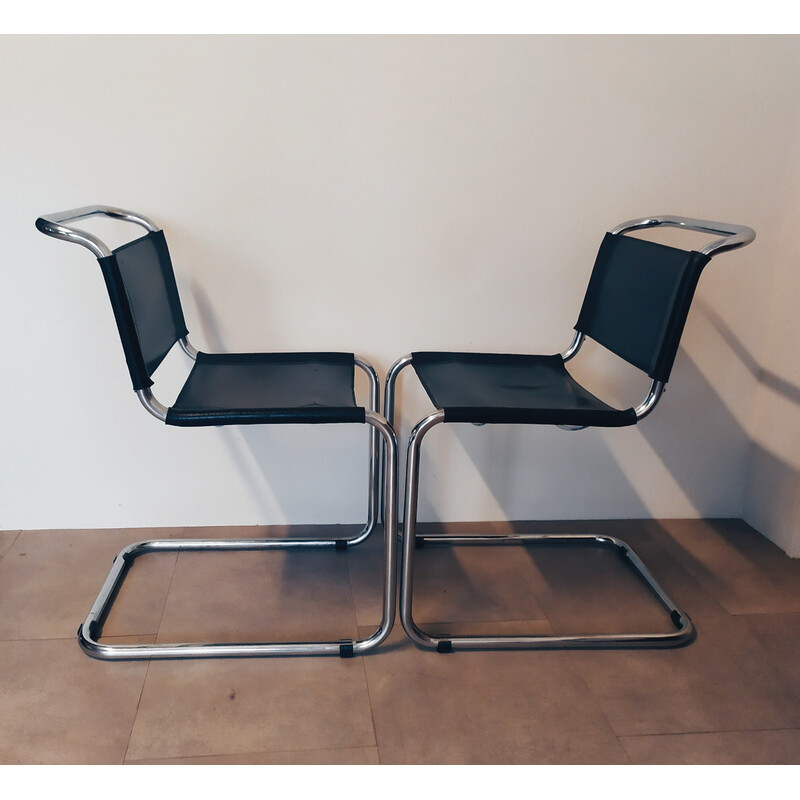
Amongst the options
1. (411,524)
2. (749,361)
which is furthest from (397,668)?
(749,361)

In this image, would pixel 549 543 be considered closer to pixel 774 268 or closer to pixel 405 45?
pixel 774 268

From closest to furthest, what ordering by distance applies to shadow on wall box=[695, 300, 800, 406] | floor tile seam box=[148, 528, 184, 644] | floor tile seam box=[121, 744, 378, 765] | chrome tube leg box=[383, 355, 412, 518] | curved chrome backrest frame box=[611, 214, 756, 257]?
floor tile seam box=[121, 744, 378, 765], curved chrome backrest frame box=[611, 214, 756, 257], floor tile seam box=[148, 528, 184, 644], chrome tube leg box=[383, 355, 412, 518], shadow on wall box=[695, 300, 800, 406]

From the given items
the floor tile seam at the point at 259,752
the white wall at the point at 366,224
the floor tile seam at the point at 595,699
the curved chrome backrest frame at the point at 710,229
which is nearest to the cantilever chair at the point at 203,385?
the white wall at the point at 366,224

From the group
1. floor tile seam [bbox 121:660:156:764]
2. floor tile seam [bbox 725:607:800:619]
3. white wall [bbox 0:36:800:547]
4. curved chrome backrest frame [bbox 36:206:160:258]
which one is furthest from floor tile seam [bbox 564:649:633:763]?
curved chrome backrest frame [bbox 36:206:160:258]

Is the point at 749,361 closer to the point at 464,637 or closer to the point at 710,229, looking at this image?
the point at 710,229

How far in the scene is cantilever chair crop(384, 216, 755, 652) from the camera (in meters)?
1.26

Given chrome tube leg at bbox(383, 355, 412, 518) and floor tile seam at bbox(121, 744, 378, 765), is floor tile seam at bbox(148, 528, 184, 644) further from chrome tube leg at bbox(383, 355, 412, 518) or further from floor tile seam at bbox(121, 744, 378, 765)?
chrome tube leg at bbox(383, 355, 412, 518)

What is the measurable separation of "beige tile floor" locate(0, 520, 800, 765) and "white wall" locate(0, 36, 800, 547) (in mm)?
173

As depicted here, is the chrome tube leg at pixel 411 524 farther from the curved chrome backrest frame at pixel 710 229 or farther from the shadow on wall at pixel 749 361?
the shadow on wall at pixel 749 361

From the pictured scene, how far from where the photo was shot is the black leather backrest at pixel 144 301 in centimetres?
118

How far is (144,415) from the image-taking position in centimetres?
166

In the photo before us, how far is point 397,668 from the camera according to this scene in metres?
1.30

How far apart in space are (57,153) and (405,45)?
27.9 inches
